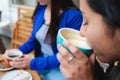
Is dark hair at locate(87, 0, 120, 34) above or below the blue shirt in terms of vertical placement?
above

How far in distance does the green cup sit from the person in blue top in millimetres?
436

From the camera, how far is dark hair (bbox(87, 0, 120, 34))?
441mm

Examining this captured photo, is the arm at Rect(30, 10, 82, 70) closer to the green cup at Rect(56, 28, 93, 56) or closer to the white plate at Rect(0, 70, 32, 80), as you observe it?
the white plate at Rect(0, 70, 32, 80)

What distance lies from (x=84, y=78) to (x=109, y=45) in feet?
0.65

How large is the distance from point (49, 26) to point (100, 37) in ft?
2.53

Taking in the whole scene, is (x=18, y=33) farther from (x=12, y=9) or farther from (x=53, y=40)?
(x=53, y=40)

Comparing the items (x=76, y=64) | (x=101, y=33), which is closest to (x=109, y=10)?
(x=101, y=33)

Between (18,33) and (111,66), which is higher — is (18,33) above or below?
below

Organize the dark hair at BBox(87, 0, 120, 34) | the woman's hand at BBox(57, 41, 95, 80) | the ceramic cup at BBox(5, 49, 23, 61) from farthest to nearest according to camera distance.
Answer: the ceramic cup at BBox(5, 49, 23, 61) < the woman's hand at BBox(57, 41, 95, 80) < the dark hair at BBox(87, 0, 120, 34)

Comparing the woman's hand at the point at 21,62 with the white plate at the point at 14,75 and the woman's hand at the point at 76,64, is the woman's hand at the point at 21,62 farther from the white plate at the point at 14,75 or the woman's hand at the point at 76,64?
the woman's hand at the point at 76,64

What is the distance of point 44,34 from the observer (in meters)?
1.28

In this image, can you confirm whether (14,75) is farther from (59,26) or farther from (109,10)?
(109,10)

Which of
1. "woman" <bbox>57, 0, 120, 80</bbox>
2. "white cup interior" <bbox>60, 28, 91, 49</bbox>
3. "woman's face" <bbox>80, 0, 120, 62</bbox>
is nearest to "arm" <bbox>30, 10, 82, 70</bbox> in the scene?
"white cup interior" <bbox>60, 28, 91, 49</bbox>

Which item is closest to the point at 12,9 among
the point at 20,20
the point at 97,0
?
the point at 20,20
